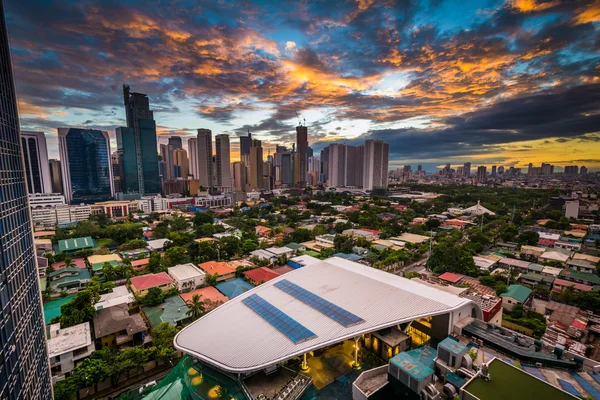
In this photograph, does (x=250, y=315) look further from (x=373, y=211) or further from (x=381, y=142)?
(x=381, y=142)

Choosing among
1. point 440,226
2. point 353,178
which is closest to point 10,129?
point 440,226

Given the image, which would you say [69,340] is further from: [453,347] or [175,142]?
[175,142]

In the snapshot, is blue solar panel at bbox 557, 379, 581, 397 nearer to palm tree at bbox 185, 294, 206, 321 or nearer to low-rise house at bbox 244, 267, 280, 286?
palm tree at bbox 185, 294, 206, 321

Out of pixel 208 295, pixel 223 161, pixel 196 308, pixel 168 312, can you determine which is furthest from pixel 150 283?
pixel 223 161

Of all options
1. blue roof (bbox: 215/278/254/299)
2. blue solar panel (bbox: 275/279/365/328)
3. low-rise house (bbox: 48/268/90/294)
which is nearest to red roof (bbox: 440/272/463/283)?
blue solar panel (bbox: 275/279/365/328)

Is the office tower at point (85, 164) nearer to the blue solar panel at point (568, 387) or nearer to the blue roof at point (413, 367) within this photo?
the blue roof at point (413, 367)
